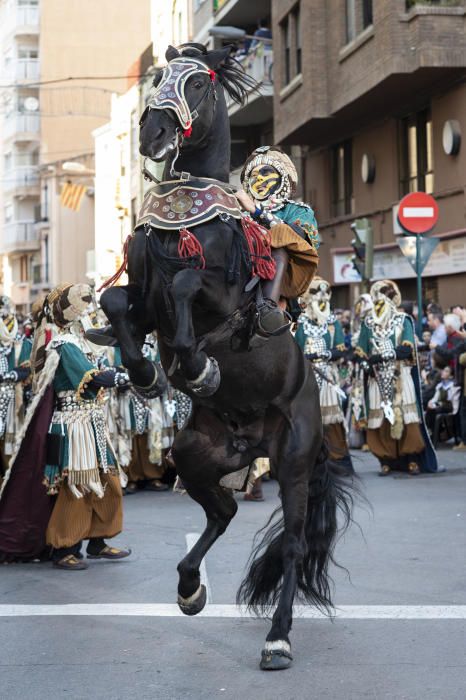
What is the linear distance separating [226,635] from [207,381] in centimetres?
162

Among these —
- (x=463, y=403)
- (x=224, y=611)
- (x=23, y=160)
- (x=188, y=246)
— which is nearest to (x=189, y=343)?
(x=188, y=246)

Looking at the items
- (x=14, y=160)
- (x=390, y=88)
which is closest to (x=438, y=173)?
(x=390, y=88)

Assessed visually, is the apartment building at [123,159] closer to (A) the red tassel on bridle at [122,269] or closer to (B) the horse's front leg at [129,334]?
(A) the red tassel on bridle at [122,269]

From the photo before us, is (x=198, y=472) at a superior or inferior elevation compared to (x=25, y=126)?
inferior

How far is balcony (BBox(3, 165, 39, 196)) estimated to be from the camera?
73.4 meters

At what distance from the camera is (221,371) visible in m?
6.35

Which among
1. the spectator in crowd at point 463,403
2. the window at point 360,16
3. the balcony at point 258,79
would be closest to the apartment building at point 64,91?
the balcony at point 258,79

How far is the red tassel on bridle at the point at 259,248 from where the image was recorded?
6.34 metres

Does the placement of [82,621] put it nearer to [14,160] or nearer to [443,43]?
[443,43]

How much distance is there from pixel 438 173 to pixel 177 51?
1827cm

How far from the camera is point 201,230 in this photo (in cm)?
607

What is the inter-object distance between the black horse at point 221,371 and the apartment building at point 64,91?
5789 cm

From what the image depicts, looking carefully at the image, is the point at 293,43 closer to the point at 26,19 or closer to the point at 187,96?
the point at 187,96

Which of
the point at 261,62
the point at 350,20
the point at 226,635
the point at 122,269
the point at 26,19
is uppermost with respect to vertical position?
the point at 26,19
